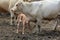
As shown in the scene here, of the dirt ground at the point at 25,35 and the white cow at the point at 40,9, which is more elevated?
the white cow at the point at 40,9

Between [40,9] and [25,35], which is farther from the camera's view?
[40,9]

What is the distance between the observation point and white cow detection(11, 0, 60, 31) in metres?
5.38

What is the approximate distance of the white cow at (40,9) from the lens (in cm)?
538

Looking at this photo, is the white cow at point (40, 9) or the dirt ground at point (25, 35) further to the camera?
the white cow at point (40, 9)

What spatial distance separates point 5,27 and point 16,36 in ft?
3.26

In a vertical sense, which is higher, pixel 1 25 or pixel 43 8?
pixel 43 8

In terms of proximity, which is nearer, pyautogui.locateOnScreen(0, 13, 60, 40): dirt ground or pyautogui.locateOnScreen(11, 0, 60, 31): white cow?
pyautogui.locateOnScreen(0, 13, 60, 40): dirt ground

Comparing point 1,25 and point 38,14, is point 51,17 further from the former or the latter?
point 1,25

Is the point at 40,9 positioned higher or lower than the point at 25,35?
higher

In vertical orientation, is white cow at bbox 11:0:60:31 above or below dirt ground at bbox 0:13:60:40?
above

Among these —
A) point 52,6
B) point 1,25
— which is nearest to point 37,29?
point 52,6

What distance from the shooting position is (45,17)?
5.46m

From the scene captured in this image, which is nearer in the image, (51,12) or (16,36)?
(16,36)

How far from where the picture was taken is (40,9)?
5.46 metres
